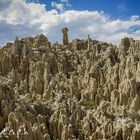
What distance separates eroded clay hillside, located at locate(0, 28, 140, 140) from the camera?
82.0m

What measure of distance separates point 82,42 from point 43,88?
30441 mm

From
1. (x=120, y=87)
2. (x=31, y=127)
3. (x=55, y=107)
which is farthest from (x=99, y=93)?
(x=31, y=127)

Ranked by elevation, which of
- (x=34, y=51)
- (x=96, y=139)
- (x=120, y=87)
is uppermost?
(x=34, y=51)

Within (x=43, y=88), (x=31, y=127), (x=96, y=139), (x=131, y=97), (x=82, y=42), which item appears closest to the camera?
Answer: (x=31, y=127)

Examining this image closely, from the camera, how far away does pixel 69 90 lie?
359 ft

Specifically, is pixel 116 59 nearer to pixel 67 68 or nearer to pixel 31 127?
pixel 67 68

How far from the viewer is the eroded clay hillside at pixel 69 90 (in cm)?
8200

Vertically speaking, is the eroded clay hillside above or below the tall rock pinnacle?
below

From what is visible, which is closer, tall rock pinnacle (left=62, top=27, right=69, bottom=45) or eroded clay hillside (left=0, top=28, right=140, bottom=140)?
eroded clay hillside (left=0, top=28, right=140, bottom=140)

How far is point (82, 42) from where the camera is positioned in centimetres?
14050

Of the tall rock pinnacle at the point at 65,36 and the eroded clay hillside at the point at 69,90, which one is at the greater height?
the tall rock pinnacle at the point at 65,36

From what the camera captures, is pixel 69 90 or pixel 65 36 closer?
pixel 69 90

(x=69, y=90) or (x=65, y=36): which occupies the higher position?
(x=65, y=36)

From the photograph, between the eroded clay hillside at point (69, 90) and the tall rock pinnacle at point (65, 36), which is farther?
the tall rock pinnacle at point (65, 36)
